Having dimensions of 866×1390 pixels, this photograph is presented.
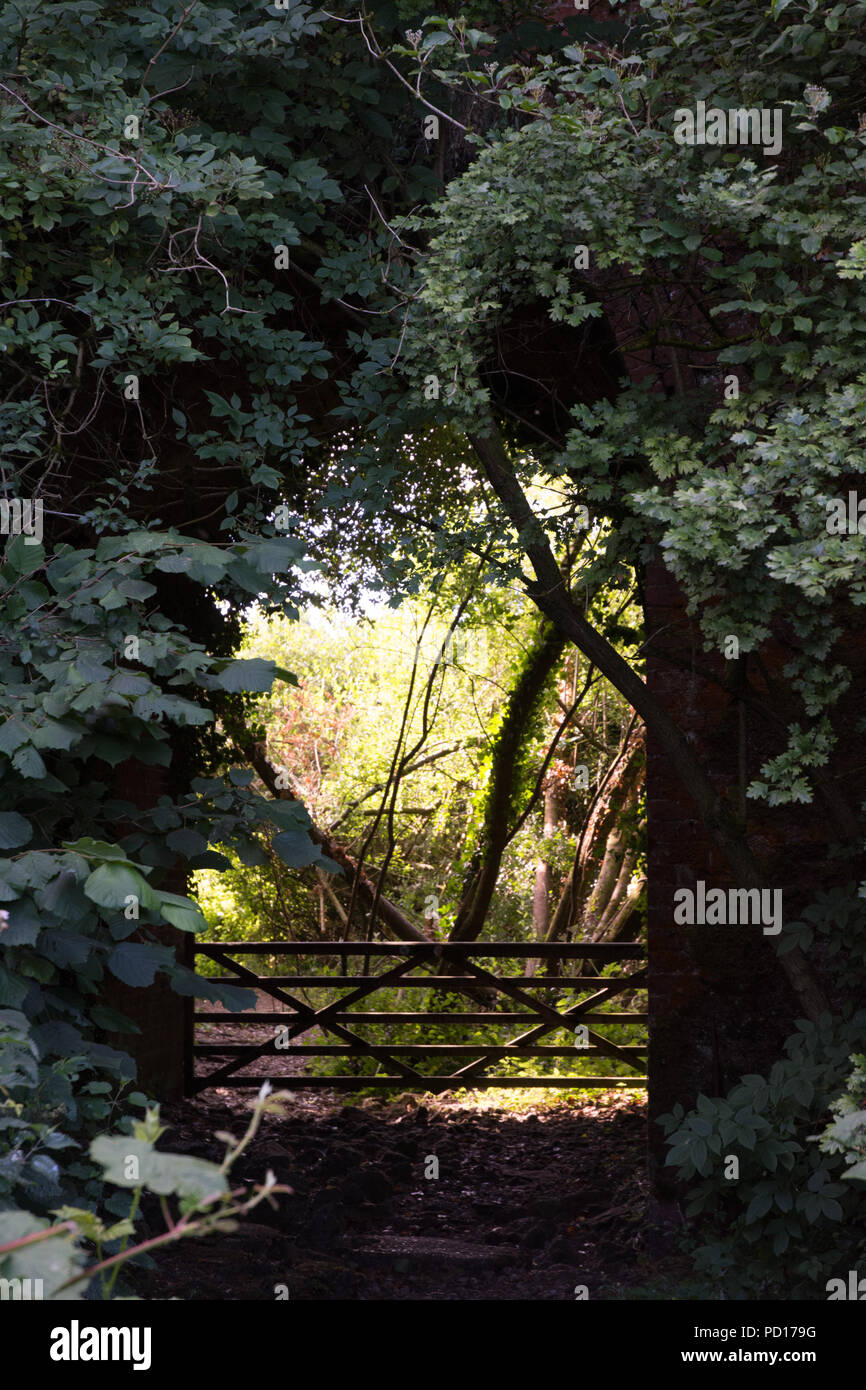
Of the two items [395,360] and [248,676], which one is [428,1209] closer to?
[248,676]

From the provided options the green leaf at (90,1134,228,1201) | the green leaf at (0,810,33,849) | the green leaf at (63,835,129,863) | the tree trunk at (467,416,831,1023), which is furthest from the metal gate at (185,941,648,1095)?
the green leaf at (90,1134,228,1201)

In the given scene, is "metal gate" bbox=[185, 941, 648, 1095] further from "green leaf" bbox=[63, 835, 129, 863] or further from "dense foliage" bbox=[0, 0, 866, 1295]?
"green leaf" bbox=[63, 835, 129, 863]

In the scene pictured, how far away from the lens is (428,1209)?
5055 millimetres

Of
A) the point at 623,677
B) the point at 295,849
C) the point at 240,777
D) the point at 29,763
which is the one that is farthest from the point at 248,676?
the point at 623,677

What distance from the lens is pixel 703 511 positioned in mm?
2662

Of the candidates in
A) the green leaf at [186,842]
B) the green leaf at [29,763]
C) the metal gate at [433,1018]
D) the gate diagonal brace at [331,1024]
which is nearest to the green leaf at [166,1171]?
the green leaf at [29,763]

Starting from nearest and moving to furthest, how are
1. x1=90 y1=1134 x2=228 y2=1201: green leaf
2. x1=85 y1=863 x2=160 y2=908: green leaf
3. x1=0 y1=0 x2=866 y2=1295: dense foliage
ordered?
1. x1=90 y1=1134 x2=228 y2=1201: green leaf
2. x1=85 y1=863 x2=160 y2=908: green leaf
3. x1=0 y1=0 x2=866 y2=1295: dense foliage

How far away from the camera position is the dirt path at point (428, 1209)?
401 cm

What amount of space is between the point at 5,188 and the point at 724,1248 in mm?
3805

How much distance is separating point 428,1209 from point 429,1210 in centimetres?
2

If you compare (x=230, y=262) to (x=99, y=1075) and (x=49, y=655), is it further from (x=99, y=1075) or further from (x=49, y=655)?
(x=99, y=1075)

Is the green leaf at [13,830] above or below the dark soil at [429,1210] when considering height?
above

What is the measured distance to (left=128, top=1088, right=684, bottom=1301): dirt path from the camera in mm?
4012

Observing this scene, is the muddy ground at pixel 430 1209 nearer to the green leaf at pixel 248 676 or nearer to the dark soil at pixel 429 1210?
the dark soil at pixel 429 1210
